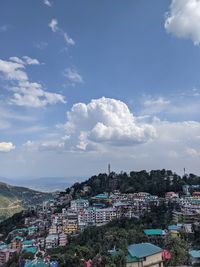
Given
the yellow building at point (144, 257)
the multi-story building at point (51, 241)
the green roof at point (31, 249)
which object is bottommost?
the green roof at point (31, 249)

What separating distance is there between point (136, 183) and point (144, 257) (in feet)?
128

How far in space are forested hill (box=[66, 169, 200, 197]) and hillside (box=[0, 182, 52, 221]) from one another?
82.9ft

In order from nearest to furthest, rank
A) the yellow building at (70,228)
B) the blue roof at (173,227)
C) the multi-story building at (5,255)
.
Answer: the blue roof at (173,227) → the multi-story building at (5,255) → the yellow building at (70,228)

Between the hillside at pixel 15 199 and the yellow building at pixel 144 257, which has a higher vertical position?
the hillside at pixel 15 199

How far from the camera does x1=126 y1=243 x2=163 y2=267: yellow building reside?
582 inches

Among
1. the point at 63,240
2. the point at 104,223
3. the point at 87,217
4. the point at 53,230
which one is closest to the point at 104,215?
the point at 104,223

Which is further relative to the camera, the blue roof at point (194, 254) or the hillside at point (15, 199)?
the hillside at point (15, 199)

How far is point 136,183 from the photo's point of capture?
53500 mm

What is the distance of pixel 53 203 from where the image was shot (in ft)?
192

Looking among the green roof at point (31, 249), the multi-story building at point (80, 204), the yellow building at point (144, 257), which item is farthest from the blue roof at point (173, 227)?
the multi-story building at point (80, 204)

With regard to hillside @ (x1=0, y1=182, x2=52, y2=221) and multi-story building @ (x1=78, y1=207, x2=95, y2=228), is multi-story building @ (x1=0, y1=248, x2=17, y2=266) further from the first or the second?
hillside @ (x1=0, y1=182, x2=52, y2=221)

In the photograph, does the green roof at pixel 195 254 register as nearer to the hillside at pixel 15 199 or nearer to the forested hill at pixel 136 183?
the forested hill at pixel 136 183

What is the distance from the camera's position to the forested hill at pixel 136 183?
4902cm

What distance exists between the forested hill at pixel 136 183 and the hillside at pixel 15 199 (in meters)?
25.3
